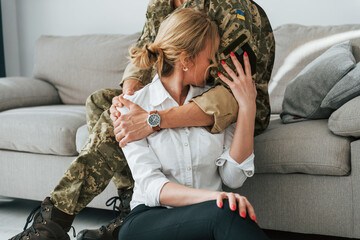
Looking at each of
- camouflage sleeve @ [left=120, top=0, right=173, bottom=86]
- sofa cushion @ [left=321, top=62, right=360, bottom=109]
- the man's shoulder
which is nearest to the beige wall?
sofa cushion @ [left=321, top=62, right=360, bottom=109]

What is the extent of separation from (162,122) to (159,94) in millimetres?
106

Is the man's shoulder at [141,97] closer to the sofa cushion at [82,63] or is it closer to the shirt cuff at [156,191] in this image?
the shirt cuff at [156,191]

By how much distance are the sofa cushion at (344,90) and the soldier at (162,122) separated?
243 mm

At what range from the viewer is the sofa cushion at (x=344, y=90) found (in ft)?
5.23

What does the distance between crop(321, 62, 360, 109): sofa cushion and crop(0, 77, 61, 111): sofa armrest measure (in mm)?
1645

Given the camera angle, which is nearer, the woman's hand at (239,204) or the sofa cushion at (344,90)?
the woman's hand at (239,204)

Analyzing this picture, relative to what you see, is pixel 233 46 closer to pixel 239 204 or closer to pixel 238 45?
pixel 238 45

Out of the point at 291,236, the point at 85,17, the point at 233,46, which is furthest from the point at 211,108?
the point at 85,17

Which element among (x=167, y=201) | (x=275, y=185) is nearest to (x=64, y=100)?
(x=275, y=185)

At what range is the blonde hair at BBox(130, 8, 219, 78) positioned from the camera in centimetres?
124

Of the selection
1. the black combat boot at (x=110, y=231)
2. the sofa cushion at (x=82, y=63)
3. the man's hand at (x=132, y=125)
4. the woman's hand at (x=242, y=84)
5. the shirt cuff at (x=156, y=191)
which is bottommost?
the black combat boot at (x=110, y=231)

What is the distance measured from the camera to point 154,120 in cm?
129

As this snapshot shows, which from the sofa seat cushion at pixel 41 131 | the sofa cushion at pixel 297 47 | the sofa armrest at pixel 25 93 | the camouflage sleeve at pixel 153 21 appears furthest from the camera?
the sofa armrest at pixel 25 93

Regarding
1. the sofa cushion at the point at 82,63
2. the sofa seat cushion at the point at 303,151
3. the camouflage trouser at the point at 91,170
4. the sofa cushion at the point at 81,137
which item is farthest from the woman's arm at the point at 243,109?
the sofa cushion at the point at 82,63
